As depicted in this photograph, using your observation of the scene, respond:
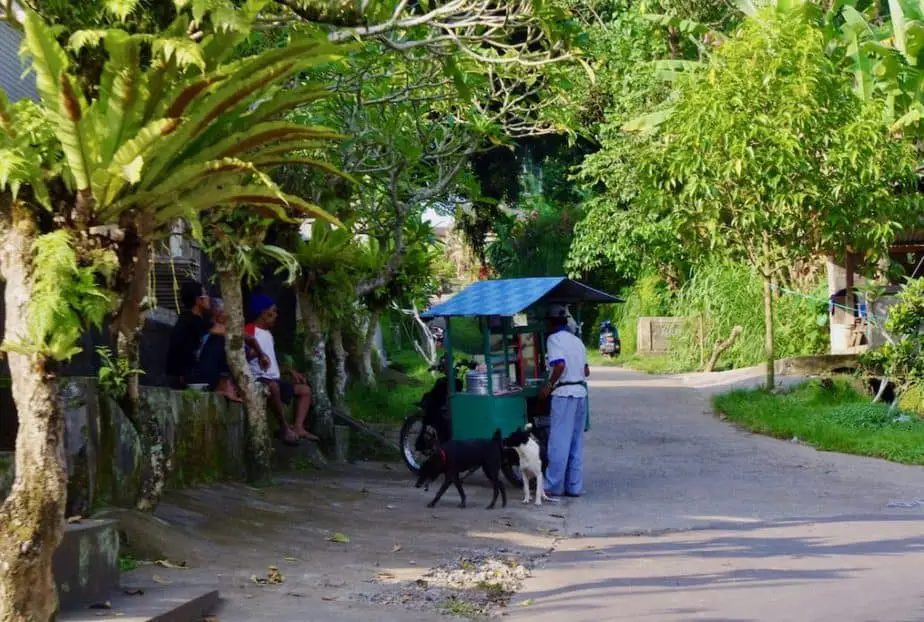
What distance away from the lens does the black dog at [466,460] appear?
12711 mm

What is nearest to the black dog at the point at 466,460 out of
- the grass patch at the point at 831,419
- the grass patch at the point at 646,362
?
the grass patch at the point at 831,419

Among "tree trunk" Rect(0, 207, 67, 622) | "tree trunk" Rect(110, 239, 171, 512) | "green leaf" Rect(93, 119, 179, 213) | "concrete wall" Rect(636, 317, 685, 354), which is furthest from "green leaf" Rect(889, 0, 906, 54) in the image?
"tree trunk" Rect(0, 207, 67, 622)

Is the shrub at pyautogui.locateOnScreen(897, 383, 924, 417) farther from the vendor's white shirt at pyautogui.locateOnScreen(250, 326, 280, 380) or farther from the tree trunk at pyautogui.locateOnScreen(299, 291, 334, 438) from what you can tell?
the vendor's white shirt at pyautogui.locateOnScreen(250, 326, 280, 380)

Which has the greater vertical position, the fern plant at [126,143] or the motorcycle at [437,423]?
the fern plant at [126,143]

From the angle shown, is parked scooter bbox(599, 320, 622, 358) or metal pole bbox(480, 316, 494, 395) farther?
parked scooter bbox(599, 320, 622, 358)

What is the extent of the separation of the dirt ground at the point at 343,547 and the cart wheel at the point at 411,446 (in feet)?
4.26

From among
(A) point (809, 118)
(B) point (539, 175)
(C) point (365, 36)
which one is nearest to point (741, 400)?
(A) point (809, 118)

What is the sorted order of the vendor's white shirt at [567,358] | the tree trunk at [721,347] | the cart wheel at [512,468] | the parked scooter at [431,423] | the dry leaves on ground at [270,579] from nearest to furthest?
the dry leaves on ground at [270,579] → the cart wheel at [512,468] → the vendor's white shirt at [567,358] → the parked scooter at [431,423] → the tree trunk at [721,347]

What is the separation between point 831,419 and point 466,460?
8.03m

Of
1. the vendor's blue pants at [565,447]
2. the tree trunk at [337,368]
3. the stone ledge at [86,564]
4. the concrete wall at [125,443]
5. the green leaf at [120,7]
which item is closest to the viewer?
the green leaf at [120,7]

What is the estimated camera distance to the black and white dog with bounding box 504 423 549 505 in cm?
1301

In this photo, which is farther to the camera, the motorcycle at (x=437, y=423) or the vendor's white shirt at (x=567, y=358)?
the motorcycle at (x=437, y=423)

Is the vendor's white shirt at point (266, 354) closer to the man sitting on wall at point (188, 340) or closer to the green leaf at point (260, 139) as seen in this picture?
the man sitting on wall at point (188, 340)

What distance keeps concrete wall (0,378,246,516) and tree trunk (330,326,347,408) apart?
6.05 m
